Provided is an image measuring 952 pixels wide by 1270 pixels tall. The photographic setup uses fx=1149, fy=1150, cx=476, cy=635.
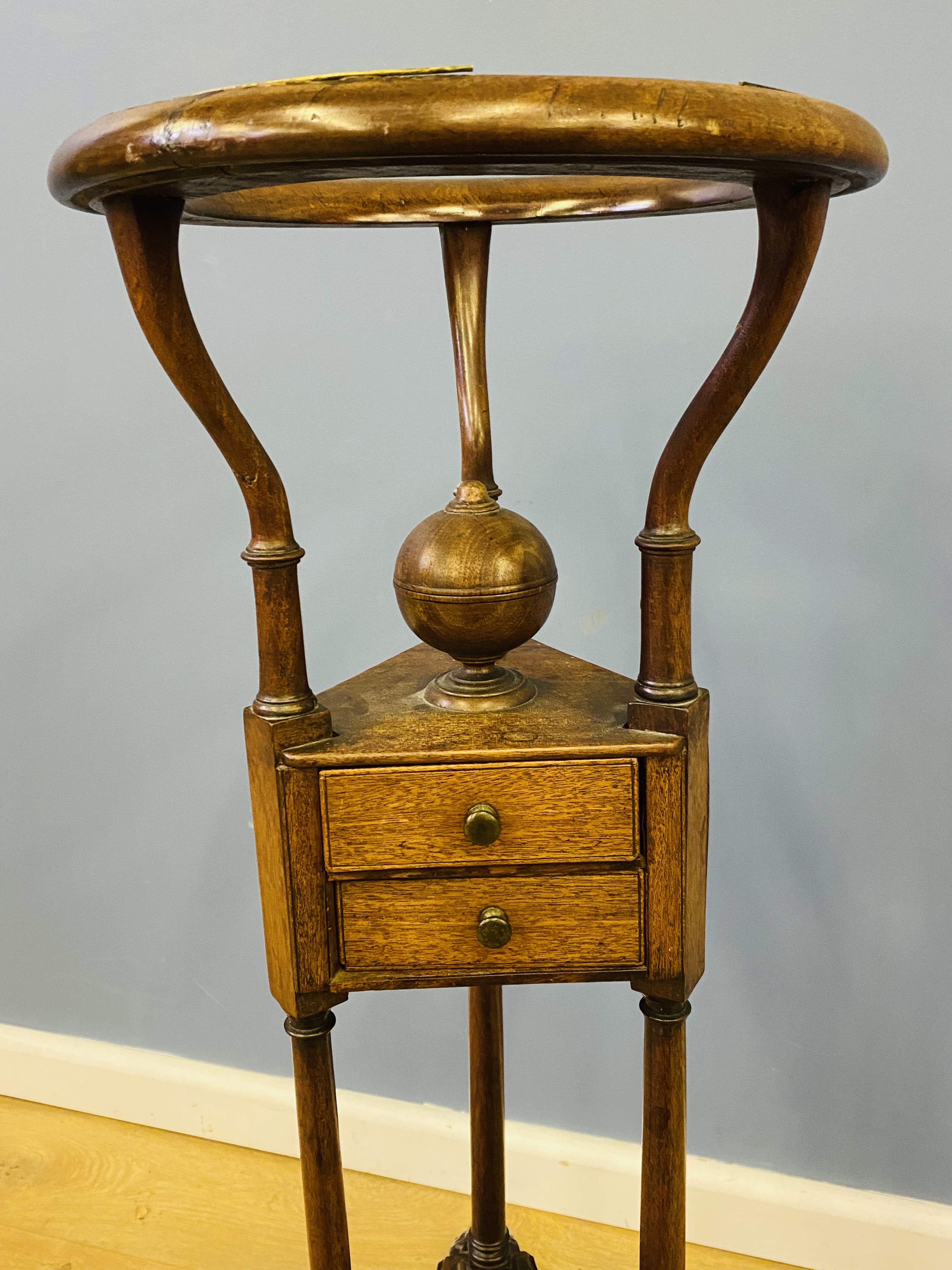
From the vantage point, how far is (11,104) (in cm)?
142

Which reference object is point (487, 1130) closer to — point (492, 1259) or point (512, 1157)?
point (492, 1259)

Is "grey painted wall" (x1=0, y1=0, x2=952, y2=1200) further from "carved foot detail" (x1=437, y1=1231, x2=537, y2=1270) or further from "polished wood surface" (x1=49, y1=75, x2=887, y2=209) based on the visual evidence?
"polished wood surface" (x1=49, y1=75, x2=887, y2=209)

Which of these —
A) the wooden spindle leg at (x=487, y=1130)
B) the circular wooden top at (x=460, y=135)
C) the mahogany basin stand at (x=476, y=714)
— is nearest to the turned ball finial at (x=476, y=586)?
the mahogany basin stand at (x=476, y=714)

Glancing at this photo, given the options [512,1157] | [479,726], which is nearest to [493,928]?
[479,726]

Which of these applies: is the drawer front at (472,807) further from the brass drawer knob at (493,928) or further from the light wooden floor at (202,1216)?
the light wooden floor at (202,1216)

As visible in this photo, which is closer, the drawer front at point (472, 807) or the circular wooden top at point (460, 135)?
the circular wooden top at point (460, 135)

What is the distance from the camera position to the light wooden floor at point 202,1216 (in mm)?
1483

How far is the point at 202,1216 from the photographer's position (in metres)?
1.56

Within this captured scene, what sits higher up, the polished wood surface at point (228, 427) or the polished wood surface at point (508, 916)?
the polished wood surface at point (228, 427)

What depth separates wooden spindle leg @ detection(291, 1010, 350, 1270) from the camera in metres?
0.91

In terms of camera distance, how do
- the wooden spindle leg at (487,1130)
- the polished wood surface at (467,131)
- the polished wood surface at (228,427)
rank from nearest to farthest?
the polished wood surface at (467,131), the polished wood surface at (228,427), the wooden spindle leg at (487,1130)

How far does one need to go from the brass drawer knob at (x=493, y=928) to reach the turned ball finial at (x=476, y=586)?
0.15 meters

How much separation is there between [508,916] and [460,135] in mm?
534

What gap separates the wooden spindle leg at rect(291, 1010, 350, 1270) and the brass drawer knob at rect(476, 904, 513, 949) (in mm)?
157
